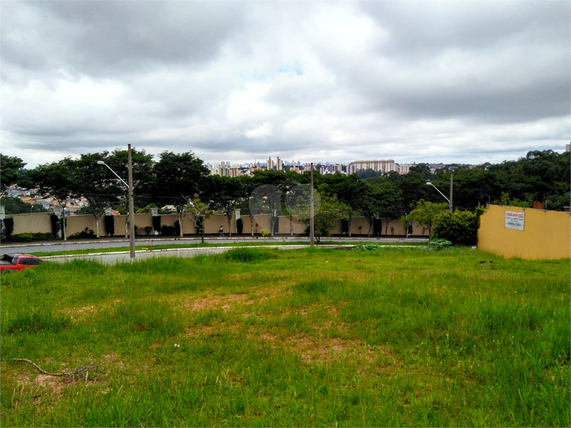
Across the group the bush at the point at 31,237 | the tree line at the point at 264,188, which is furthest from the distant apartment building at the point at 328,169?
the bush at the point at 31,237

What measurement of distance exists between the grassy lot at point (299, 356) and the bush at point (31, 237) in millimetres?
24452

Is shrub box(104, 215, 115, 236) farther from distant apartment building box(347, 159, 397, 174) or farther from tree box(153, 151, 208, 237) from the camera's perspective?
distant apartment building box(347, 159, 397, 174)

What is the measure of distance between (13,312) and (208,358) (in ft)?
13.1

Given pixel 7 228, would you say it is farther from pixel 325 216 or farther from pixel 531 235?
pixel 531 235

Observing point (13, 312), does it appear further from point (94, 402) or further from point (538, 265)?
point (538, 265)

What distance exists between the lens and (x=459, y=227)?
72.8ft

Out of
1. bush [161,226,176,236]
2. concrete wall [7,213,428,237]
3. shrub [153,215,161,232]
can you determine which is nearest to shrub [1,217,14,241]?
concrete wall [7,213,428,237]

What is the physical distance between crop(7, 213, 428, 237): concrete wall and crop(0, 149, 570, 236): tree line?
1.03 meters

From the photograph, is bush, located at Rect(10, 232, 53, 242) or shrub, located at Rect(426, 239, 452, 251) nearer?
shrub, located at Rect(426, 239, 452, 251)

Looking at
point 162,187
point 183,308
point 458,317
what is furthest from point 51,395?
point 162,187

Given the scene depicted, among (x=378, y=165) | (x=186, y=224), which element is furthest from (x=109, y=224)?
(x=378, y=165)

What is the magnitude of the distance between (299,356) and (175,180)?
32535mm

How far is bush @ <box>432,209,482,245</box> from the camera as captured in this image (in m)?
22.1

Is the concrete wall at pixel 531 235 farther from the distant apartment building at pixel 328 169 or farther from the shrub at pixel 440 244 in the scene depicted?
the distant apartment building at pixel 328 169
